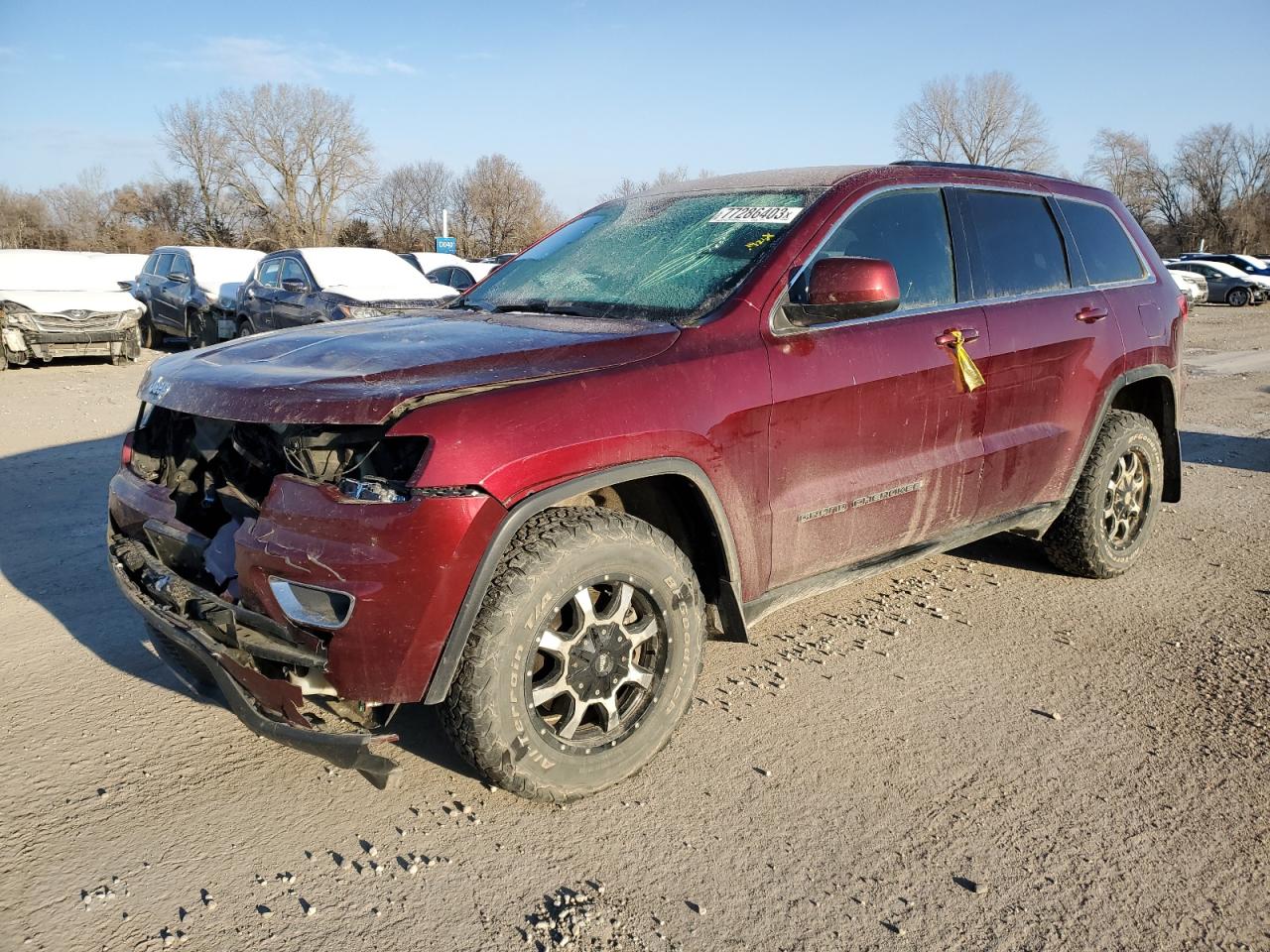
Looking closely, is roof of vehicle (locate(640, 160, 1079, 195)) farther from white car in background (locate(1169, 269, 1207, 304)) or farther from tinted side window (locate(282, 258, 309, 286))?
white car in background (locate(1169, 269, 1207, 304))

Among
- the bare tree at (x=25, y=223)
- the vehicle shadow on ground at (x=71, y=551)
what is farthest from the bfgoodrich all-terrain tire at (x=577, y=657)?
the bare tree at (x=25, y=223)

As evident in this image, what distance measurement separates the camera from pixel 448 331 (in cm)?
310

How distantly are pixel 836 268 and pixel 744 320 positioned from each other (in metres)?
0.35

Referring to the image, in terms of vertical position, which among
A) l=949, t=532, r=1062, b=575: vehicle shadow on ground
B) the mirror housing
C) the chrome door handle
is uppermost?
the mirror housing

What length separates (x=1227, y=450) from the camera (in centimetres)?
791

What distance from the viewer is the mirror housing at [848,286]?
9.92ft

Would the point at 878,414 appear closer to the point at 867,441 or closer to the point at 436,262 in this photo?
the point at 867,441

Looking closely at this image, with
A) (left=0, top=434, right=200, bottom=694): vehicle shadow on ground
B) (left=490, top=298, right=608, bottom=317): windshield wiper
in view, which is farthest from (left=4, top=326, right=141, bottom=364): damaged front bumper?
(left=490, top=298, right=608, bottom=317): windshield wiper

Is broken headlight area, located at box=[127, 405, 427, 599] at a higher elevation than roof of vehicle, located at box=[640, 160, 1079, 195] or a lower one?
lower

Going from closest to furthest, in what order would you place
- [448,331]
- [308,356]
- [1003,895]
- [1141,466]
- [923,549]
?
[1003,895] → [308,356] → [448,331] → [923,549] → [1141,466]

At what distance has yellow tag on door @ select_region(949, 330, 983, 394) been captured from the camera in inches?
142

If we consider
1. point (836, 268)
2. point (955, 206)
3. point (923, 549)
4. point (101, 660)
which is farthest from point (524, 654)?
point (955, 206)

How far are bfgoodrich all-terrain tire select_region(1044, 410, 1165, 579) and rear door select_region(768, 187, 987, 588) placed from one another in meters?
1.01

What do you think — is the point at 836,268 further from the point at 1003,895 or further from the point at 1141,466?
the point at 1141,466
